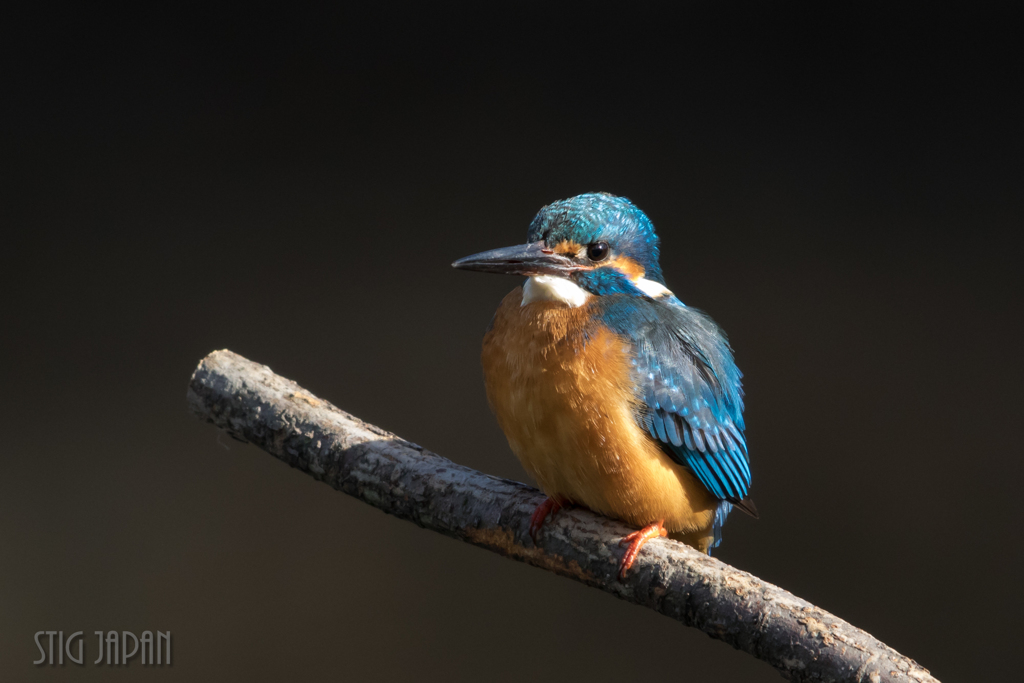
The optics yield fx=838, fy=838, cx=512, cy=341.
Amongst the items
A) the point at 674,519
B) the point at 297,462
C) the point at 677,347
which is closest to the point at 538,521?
the point at 674,519

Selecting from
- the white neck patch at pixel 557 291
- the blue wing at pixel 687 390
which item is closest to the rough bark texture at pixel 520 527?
the blue wing at pixel 687 390

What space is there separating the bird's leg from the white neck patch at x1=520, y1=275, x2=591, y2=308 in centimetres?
34

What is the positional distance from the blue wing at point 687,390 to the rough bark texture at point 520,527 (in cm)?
16

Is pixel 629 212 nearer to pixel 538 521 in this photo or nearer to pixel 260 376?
pixel 538 521

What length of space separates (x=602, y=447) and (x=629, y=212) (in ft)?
1.19

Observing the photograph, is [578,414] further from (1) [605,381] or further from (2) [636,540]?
(2) [636,540]

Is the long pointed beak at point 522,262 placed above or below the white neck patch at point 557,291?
above

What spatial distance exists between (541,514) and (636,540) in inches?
6.0

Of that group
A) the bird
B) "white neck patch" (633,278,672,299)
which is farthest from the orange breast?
"white neck patch" (633,278,672,299)

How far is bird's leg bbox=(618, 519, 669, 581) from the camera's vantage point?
1.18 metres

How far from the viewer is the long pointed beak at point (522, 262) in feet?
3.94

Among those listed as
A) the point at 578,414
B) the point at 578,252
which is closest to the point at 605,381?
the point at 578,414

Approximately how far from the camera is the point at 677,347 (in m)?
1.29

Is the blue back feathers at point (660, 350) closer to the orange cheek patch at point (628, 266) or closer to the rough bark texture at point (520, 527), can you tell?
the orange cheek patch at point (628, 266)
